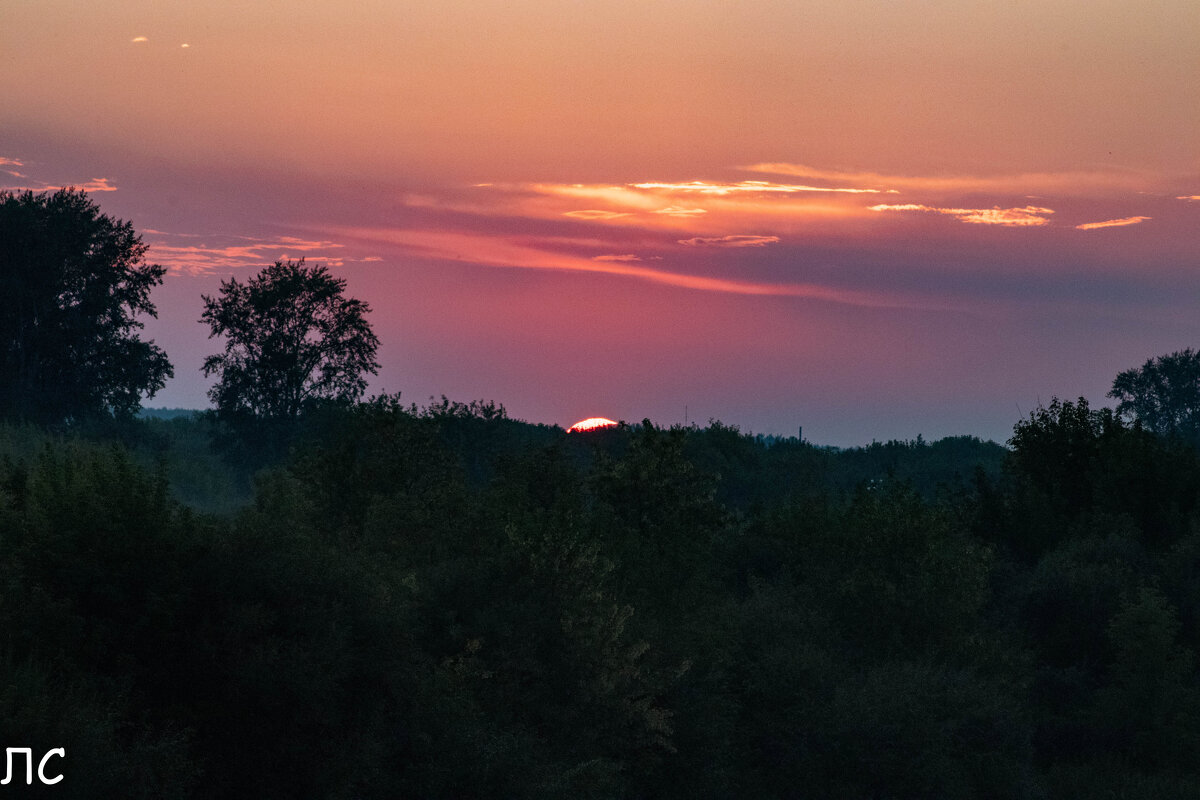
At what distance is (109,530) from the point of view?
2870cm

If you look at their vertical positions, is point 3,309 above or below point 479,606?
above

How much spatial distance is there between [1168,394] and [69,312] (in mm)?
145705

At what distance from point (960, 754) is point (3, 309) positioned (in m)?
66.6

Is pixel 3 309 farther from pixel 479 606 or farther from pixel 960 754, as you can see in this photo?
pixel 960 754

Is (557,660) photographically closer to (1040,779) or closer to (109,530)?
(109,530)

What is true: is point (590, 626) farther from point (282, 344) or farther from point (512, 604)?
point (282, 344)

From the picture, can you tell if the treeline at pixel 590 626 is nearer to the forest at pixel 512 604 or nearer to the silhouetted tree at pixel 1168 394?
the forest at pixel 512 604

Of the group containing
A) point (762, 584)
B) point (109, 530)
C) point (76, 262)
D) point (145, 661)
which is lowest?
point (762, 584)

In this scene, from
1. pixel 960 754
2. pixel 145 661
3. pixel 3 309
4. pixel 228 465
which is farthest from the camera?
pixel 228 465

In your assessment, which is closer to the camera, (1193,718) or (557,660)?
(557,660)

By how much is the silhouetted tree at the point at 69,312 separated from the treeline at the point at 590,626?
14.7ft

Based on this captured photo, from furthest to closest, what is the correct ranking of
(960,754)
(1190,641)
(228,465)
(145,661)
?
1. (228,465)
2. (1190,641)
3. (960,754)
4. (145,661)

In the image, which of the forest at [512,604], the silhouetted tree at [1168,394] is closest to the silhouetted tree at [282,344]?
the forest at [512,604]

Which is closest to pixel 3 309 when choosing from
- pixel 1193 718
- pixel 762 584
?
pixel 762 584
